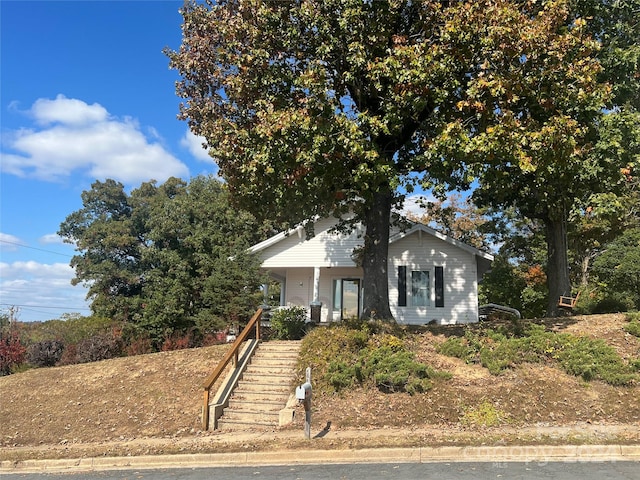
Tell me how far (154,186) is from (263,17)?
30248mm

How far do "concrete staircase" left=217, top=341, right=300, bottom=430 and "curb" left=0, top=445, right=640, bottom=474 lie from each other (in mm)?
1756

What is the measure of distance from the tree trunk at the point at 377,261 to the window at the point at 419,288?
6.77m

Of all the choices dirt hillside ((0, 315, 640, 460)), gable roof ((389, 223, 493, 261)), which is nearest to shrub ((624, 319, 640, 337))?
dirt hillside ((0, 315, 640, 460))

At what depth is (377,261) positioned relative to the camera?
45.8 feet

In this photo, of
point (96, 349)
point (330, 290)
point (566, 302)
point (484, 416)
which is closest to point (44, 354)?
point (96, 349)

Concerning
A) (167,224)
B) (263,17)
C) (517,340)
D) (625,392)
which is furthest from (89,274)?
(625,392)

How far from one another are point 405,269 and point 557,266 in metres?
6.14

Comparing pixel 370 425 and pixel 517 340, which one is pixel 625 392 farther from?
pixel 370 425

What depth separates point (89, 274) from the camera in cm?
3066

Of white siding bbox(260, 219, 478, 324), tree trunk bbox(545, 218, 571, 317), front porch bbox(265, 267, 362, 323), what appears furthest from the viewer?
front porch bbox(265, 267, 362, 323)

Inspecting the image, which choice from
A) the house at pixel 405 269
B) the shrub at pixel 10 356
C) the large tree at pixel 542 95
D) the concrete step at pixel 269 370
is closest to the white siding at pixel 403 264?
the house at pixel 405 269

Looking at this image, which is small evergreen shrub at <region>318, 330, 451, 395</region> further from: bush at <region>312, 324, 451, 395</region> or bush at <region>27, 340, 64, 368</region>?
bush at <region>27, 340, 64, 368</region>

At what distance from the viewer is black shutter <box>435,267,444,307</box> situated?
65.7ft

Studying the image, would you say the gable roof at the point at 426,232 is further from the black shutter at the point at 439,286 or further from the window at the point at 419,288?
the window at the point at 419,288
